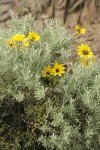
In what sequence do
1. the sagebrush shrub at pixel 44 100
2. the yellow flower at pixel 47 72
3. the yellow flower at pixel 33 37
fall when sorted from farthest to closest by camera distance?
the yellow flower at pixel 33 37 < the yellow flower at pixel 47 72 < the sagebrush shrub at pixel 44 100

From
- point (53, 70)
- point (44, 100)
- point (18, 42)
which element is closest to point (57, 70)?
point (53, 70)

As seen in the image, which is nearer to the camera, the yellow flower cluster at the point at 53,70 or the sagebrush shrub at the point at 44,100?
the sagebrush shrub at the point at 44,100

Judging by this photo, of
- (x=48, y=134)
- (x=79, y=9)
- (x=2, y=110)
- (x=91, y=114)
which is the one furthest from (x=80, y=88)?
(x=79, y=9)

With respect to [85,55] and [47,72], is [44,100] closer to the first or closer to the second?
[47,72]

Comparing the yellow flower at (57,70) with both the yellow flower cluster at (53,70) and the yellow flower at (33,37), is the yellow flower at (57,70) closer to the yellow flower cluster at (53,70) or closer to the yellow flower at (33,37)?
the yellow flower cluster at (53,70)

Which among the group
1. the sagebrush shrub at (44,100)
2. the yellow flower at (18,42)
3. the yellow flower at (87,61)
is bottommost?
the sagebrush shrub at (44,100)

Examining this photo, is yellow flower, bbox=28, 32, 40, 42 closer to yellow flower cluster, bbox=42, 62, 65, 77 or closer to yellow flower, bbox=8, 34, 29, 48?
yellow flower, bbox=8, 34, 29, 48

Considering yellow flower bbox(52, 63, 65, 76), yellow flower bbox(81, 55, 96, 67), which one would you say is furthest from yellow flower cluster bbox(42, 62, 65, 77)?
yellow flower bbox(81, 55, 96, 67)

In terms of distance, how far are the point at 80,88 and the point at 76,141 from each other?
15.1 inches

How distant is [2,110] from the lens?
3152 mm

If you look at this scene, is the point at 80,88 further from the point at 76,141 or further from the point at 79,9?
the point at 79,9

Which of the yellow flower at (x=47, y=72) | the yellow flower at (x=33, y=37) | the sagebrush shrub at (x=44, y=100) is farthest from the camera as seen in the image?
the yellow flower at (x=33, y=37)

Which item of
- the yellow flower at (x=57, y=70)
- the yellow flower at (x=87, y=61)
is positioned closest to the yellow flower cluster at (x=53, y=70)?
the yellow flower at (x=57, y=70)

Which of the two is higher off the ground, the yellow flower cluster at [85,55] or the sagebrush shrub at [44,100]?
the yellow flower cluster at [85,55]
